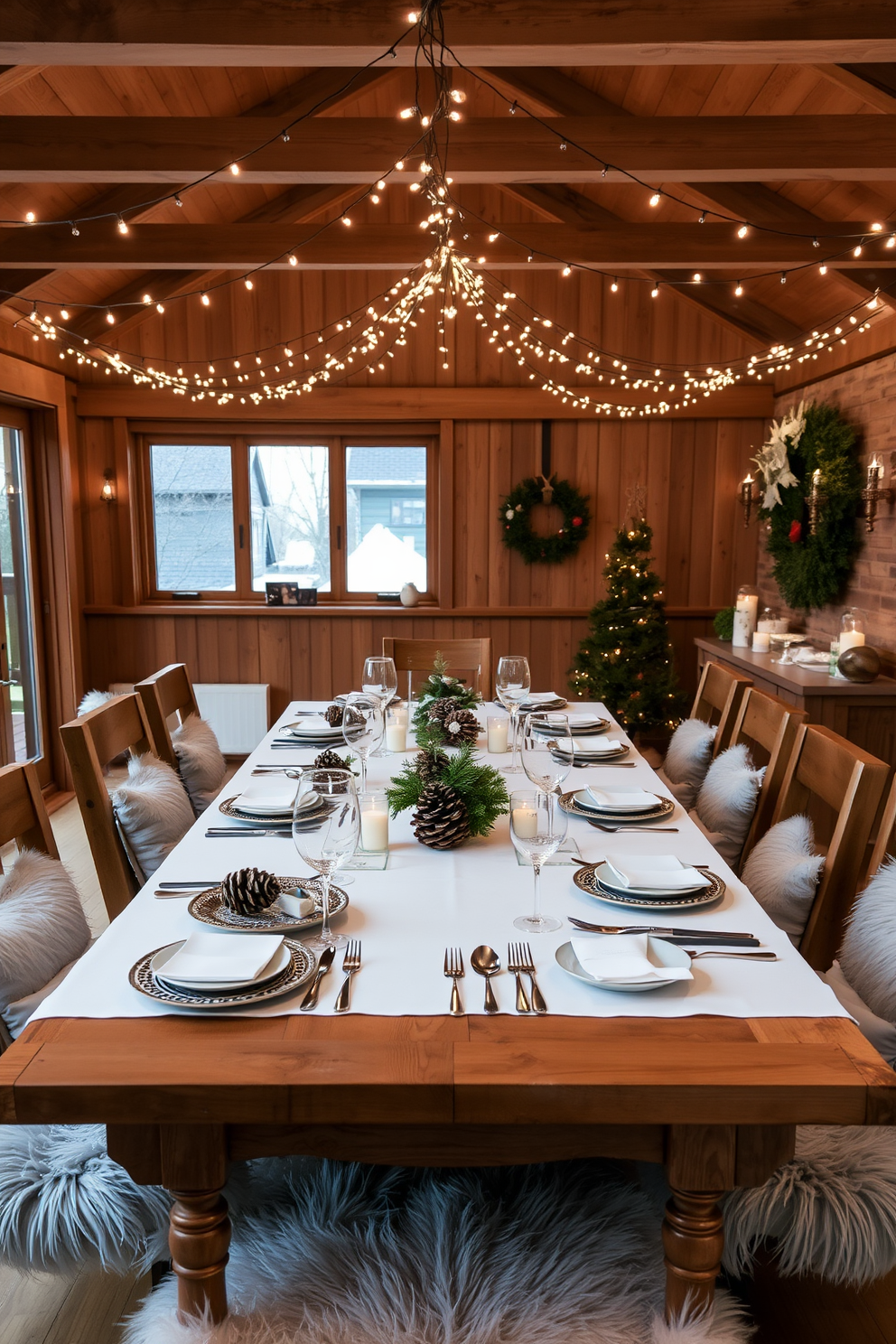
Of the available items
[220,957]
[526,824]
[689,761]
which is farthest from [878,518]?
[220,957]

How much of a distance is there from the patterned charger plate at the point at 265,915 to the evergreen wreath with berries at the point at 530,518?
417 centimetres

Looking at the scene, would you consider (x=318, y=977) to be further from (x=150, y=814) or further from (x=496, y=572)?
(x=496, y=572)

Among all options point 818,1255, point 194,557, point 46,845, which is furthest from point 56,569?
point 818,1255

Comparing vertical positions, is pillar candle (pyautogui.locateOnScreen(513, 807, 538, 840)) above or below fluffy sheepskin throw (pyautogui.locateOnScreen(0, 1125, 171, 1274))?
above

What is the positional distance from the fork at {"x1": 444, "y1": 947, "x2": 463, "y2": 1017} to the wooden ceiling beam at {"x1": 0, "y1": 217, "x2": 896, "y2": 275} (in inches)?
126

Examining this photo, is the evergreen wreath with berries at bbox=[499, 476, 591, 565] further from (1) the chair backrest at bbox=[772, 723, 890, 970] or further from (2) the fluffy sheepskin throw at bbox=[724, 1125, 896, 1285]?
(2) the fluffy sheepskin throw at bbox=[724, 1125, 896, 1285]

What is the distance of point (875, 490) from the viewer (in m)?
4.01

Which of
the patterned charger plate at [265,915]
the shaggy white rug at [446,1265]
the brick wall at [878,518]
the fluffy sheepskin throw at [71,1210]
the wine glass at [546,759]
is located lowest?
the shaggy white rug at [446,1265]

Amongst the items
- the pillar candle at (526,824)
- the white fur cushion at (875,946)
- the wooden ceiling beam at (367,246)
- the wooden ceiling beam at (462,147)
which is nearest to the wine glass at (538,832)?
the pillar candle at (526,824)

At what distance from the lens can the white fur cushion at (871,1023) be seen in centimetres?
155

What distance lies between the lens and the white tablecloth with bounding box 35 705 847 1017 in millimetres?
1269

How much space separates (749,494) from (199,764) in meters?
3.56

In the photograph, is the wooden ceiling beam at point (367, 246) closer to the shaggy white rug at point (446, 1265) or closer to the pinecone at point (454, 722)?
the pinecone at point (454, 722)

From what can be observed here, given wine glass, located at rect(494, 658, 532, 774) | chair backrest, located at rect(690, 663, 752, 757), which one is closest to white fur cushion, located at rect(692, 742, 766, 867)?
chair backrest, located at rect(690, 663, 752, 757)
